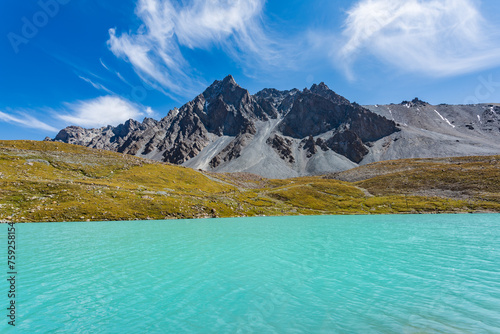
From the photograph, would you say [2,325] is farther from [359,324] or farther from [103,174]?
[103,174]

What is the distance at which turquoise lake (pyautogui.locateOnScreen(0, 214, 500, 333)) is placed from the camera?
12492 millimetres

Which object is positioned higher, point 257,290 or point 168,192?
point 168,192

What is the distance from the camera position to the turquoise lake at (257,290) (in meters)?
12.5

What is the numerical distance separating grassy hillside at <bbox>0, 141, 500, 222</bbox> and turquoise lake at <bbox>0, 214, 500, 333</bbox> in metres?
55.3

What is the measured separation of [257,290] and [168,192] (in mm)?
98215

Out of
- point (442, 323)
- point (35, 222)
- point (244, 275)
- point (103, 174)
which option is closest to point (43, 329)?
point (244, 275)

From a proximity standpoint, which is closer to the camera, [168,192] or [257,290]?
[257,290]

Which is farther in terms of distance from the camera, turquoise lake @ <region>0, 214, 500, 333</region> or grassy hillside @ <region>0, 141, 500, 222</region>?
grassy hillside @ <region>0, 141, 500, 222</region>

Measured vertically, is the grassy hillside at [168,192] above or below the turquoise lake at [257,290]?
above

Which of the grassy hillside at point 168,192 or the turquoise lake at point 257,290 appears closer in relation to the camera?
the turquoise lake at point 257,290

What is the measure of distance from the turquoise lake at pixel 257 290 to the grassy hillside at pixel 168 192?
55323 mm

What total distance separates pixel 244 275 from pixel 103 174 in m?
123

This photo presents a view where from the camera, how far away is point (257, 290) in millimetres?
17469

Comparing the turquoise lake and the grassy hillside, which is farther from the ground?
the grassy hillside
